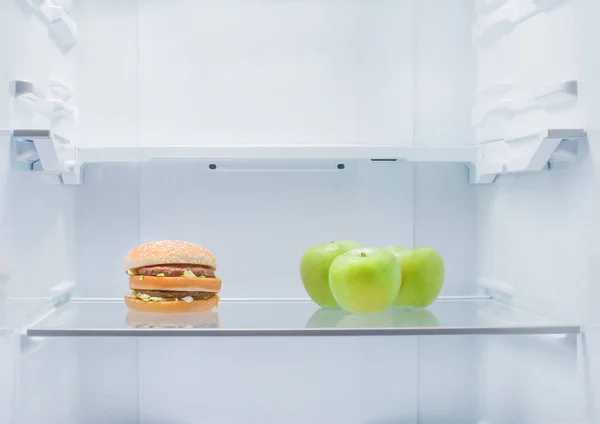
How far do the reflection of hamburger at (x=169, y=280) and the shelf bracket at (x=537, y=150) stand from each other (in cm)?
53

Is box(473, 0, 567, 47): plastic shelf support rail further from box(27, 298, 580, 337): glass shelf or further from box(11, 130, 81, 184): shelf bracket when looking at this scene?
box(11, 130, 81, 184): shelf bracket

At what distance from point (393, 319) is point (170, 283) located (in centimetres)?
37

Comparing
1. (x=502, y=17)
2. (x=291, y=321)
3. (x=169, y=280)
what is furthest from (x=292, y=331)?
(x=502, y=17)

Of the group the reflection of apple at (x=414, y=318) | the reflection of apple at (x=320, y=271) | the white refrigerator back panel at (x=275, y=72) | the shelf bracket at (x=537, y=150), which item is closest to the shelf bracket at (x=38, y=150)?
the white refrigerator back panel at (x=275, y=72)

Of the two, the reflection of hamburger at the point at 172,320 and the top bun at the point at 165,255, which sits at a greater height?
the top bun at the point at 165,255

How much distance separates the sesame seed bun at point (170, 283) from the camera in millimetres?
1140

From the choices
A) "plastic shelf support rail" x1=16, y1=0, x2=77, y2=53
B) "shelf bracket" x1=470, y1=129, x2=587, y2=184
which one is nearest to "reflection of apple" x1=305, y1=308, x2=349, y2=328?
"shelf bracket" x1=470, y1=129, x2=587, y2=184

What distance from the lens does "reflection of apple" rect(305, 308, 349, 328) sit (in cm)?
112

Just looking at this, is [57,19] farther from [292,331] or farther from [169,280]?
[292,331]

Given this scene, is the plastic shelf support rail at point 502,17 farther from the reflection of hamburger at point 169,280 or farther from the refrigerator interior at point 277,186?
the reflection of hamburger at point 169,280

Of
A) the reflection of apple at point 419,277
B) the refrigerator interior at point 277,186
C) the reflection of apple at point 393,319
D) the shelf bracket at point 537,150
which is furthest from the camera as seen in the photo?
the refrigerator interior at point 277,186

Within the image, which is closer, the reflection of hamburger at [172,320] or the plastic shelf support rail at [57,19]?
the reflection of hamburger at [172,320]

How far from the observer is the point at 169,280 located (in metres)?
1.14

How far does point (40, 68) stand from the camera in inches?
48.8
